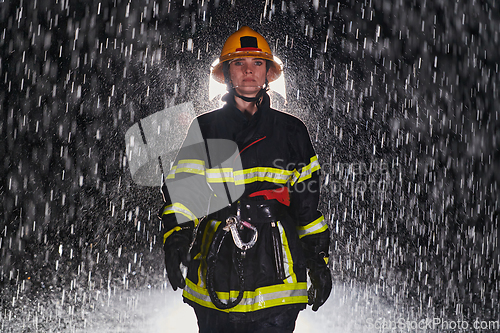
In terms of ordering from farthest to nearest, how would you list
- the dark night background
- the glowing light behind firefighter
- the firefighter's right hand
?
the dark night background
the glowing light behind firefighter
the firefighter's right hand

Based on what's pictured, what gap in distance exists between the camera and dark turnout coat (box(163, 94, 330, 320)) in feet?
5.93

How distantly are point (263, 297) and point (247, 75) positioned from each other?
1.12 metres

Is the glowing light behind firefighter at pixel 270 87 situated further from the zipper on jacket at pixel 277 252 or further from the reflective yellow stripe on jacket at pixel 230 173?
the zipper on jacket at pixel 277 252

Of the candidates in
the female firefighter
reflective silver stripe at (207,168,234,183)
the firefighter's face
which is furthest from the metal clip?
the firefighter's face

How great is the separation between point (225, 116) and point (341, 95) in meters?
6.46

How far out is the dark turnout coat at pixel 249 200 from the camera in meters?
1.81

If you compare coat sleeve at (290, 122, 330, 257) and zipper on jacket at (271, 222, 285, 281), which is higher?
coat sleeve at (290, 122, 330, 257)

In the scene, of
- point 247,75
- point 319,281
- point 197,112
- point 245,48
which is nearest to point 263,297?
point 319,281

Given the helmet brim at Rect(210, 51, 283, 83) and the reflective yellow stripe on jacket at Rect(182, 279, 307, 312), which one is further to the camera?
the helmet brim at Rect(210, 51, 283, 83)

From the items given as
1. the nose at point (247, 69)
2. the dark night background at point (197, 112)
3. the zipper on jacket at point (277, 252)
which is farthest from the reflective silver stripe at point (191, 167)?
the dark night background at point (197, 112)

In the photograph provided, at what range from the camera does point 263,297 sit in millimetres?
1779

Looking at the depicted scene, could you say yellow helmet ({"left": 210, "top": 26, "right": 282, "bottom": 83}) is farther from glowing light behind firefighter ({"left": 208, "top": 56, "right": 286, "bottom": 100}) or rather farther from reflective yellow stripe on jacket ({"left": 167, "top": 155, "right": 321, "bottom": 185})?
reflective yellow stripe on jacket ({"left": 167, "top": 155, "right": 321, "bottom": 185})

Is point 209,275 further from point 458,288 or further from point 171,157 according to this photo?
point 171,157

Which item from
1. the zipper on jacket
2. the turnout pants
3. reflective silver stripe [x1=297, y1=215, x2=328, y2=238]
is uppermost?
reflective silver stripe [x1=297, y1=215, x2=328, y2=238]
